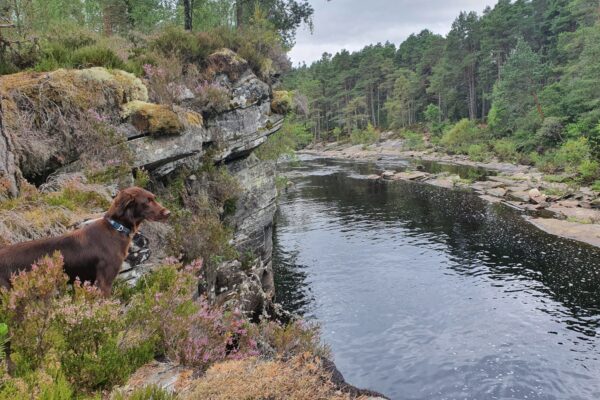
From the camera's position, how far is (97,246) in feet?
18.6

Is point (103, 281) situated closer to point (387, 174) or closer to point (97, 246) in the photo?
point (97, 246)

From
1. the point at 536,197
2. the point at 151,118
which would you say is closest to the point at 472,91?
the point at 536,197

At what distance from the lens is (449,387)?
1139 centimetres

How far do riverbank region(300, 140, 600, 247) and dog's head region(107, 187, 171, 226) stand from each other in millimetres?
23118

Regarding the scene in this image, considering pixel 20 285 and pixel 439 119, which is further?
pixel 439 119

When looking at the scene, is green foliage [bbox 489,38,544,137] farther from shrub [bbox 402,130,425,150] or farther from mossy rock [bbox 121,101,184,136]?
mossy rock [bbox 121,101,184,136]

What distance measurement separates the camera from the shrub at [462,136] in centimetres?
6369

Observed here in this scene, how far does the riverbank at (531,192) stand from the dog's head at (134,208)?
23.1m

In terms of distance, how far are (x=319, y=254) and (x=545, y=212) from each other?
17033mm

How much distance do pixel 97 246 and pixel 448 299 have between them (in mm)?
14458

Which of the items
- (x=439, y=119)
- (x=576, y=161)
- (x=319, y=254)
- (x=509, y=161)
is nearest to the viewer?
(x=319, y=254)

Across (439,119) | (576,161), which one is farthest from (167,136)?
(439,119)

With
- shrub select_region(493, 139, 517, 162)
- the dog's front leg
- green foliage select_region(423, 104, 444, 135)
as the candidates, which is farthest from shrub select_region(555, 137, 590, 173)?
the dog's front leg

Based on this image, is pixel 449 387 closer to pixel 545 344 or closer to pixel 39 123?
pixel 545 344
